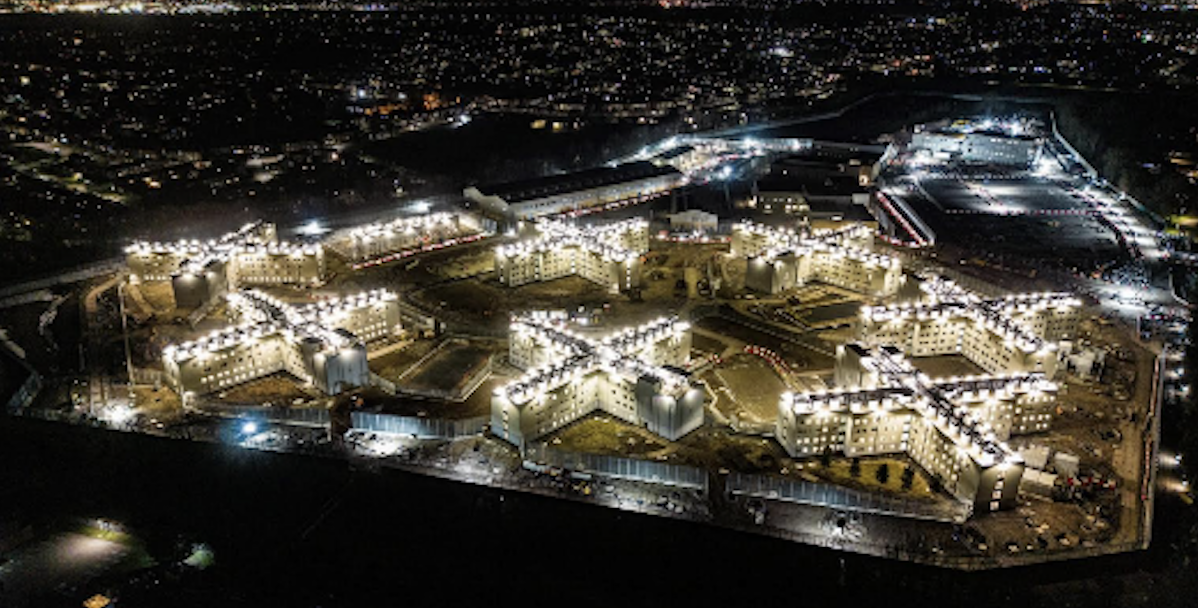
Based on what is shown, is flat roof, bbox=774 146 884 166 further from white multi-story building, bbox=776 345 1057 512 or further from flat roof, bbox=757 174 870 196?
white multi-story building, bbox=776 345 1057 512

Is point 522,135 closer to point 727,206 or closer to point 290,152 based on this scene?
point 290,152

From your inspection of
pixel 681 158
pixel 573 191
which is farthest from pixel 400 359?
pixel 681 158

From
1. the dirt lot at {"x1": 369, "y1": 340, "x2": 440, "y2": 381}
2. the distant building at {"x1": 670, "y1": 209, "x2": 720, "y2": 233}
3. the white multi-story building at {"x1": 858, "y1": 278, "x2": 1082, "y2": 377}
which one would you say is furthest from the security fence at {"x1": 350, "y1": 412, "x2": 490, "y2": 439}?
the distant building at {"x1": 670, "y1": 209, "x2": 720, "y2": 233}

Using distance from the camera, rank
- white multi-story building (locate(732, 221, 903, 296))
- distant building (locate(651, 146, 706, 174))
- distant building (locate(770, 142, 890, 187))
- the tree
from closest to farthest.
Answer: the tree
white multi-story building (locate(732, 221, 903, 296))
distant building (locate(770, 142, 890, 187))
distant building (locate(651, 146, 706, 174))

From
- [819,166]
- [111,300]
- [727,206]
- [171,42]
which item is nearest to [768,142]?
[819,166]

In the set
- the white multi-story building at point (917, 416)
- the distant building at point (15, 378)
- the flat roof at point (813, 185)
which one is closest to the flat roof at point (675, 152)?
the flat roof at point (813, 185)

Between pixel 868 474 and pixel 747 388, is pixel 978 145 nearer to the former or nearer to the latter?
pixel 747 388

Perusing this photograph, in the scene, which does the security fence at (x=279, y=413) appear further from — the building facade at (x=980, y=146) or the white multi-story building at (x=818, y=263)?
the building facade at (x=980, y=146)
